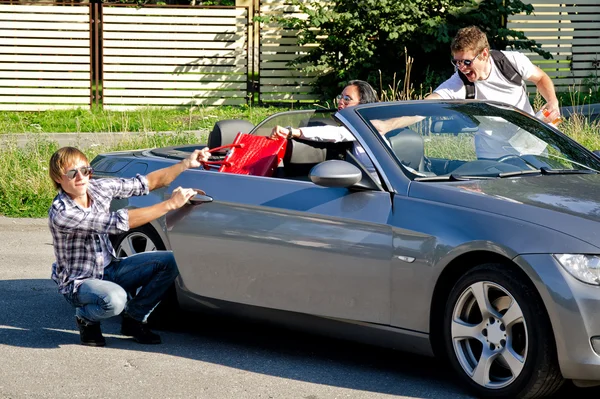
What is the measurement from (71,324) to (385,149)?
246cm

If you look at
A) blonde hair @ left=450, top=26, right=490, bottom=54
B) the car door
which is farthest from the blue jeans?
blonde hair @ left=450, top=26, right=490, bottom=54

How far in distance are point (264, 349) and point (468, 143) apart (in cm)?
164

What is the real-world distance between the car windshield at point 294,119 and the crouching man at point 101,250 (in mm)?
917

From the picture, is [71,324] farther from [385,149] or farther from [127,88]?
[127,88]

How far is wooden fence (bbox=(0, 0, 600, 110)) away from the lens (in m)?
20.1

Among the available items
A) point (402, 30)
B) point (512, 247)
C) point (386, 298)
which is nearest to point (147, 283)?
point (386, 298)

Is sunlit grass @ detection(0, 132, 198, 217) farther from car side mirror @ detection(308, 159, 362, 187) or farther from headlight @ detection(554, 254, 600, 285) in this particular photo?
headlight @ detection(554, 254, 600, 285)

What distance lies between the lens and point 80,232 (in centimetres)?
605

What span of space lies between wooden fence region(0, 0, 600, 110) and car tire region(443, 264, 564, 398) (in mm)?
15318

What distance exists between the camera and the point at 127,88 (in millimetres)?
20312

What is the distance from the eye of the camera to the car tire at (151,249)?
6.49 meters

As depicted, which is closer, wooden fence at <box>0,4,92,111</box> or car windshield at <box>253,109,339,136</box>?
car windshield at <box>253,109,339,136</box>

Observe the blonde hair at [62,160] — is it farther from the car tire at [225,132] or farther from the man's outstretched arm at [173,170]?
the car tire at [225,132]

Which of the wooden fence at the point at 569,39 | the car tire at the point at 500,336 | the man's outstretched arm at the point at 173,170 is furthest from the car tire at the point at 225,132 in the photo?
the wooden fence at the point at 569,39
